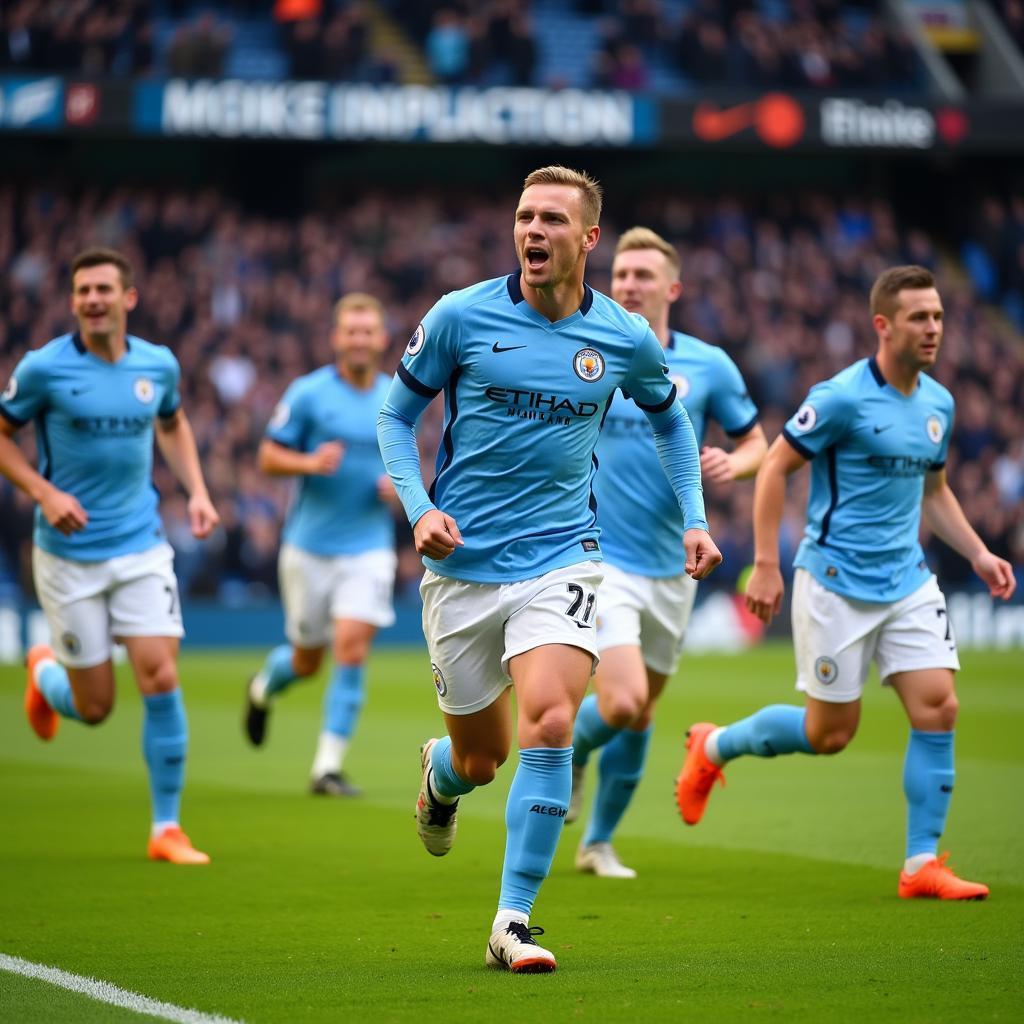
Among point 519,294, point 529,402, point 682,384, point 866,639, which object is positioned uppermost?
point 682,384

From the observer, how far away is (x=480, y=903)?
7.01m

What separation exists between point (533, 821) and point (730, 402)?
311 cm

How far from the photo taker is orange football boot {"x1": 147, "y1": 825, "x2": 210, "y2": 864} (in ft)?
26.5

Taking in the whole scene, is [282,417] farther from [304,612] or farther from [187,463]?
[187,463]

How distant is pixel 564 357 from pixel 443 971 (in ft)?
6.43

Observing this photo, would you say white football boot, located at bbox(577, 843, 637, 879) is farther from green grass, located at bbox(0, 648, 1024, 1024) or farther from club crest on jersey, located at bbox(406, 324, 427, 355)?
club crest on jersey, located at bbox(406, 324, 427, 355)

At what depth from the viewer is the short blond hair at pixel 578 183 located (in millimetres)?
5781

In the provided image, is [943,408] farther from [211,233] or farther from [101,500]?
[211,233]

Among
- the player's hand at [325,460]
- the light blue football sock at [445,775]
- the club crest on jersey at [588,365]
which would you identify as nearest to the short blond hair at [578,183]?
the club crest on jersey at [588,365]

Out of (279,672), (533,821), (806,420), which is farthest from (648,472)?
(279,672)

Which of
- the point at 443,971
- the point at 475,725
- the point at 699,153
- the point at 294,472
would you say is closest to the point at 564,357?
the point at 475,725

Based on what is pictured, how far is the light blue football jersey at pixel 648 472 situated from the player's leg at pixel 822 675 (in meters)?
0.68

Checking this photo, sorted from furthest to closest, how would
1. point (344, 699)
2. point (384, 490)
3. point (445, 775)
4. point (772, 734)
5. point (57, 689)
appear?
point (384, 490), point (344, 699), point (57, 689), point (772, 734), point (445, 775)

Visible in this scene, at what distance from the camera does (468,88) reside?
27.9 meters
